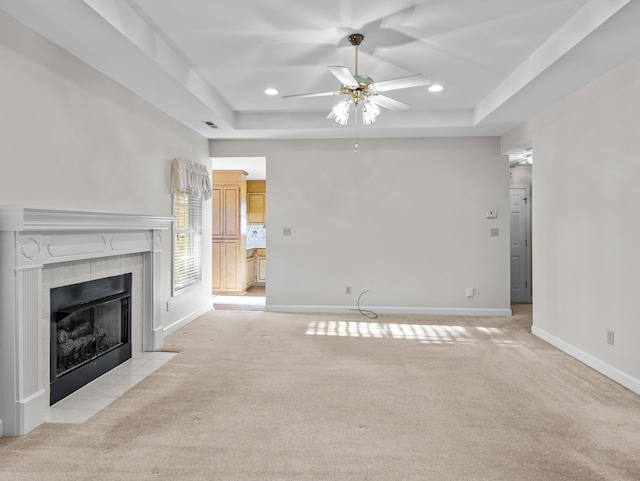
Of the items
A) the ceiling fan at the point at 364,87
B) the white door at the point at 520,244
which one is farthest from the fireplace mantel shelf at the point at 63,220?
the white door at the point at 520,244

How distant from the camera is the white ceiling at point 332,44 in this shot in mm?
2539

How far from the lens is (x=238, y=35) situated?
9.81 feet

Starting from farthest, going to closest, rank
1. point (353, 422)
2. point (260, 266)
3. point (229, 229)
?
point (260, 266) < point (229, 229) < point (353, 422)

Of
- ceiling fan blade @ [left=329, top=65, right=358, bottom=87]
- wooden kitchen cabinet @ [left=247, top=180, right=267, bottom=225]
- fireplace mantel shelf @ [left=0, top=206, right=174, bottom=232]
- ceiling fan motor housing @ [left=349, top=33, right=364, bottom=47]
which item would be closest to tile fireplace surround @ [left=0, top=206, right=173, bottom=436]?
fireplace mantel shelf @ [left=0, top=206, right=174, bottom=232]

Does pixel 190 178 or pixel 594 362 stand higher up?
pixel 190 178

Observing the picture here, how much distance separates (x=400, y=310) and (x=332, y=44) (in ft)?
12.2

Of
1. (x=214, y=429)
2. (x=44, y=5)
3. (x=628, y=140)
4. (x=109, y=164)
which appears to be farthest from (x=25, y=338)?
(x=628, y=140)

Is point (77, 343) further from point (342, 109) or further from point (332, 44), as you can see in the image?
point (332, 44)

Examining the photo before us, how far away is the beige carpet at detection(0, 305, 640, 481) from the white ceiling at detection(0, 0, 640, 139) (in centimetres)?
250

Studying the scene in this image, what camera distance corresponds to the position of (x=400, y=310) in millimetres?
5617

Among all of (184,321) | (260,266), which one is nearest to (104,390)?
(184,321)

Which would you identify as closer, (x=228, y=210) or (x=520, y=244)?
(x=520, y=244)

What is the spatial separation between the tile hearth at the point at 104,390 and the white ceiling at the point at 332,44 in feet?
Result: 8.18

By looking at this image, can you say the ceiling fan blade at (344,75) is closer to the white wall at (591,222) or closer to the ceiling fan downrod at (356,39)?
the ceiling fan downrod at (356,39)
